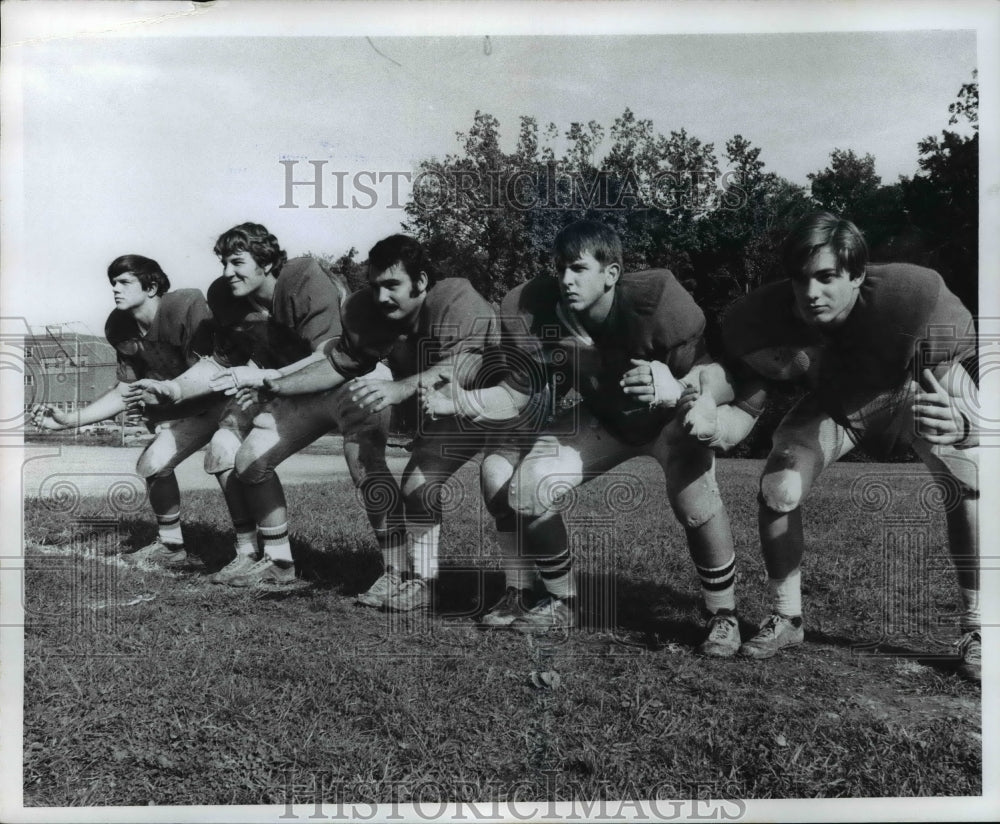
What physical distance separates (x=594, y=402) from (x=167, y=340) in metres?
2.16

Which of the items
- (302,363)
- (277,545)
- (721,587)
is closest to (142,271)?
(302,363)

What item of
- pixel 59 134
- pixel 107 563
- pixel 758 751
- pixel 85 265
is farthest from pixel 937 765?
pixel 59 134

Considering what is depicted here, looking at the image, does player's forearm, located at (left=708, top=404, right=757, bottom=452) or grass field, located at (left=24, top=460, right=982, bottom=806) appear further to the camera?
player's forearm, located at (left=708, top=404, right=757, bottom=452)

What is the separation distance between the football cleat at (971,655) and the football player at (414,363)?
96.3 inches

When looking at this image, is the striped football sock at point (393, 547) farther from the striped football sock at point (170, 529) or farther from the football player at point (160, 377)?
the striped football sock at point (170, 529)

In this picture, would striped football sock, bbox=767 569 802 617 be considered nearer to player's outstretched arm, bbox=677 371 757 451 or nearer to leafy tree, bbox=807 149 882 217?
player's outstretched arm, bbox=677 371 757 451

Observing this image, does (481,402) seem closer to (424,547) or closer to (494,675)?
(424,547)

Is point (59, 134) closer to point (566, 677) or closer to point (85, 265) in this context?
point (85, 265)

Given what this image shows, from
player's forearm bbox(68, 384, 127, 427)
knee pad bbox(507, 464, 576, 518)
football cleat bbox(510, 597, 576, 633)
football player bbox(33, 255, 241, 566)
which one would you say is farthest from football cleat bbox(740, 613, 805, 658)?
player's forearm bbox(68, 384, 127, 427)

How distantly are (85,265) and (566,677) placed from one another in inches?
119

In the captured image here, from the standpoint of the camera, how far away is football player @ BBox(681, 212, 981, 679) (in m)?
4.45

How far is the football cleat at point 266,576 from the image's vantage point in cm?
477

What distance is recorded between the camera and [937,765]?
437 cm

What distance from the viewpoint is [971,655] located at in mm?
4480
